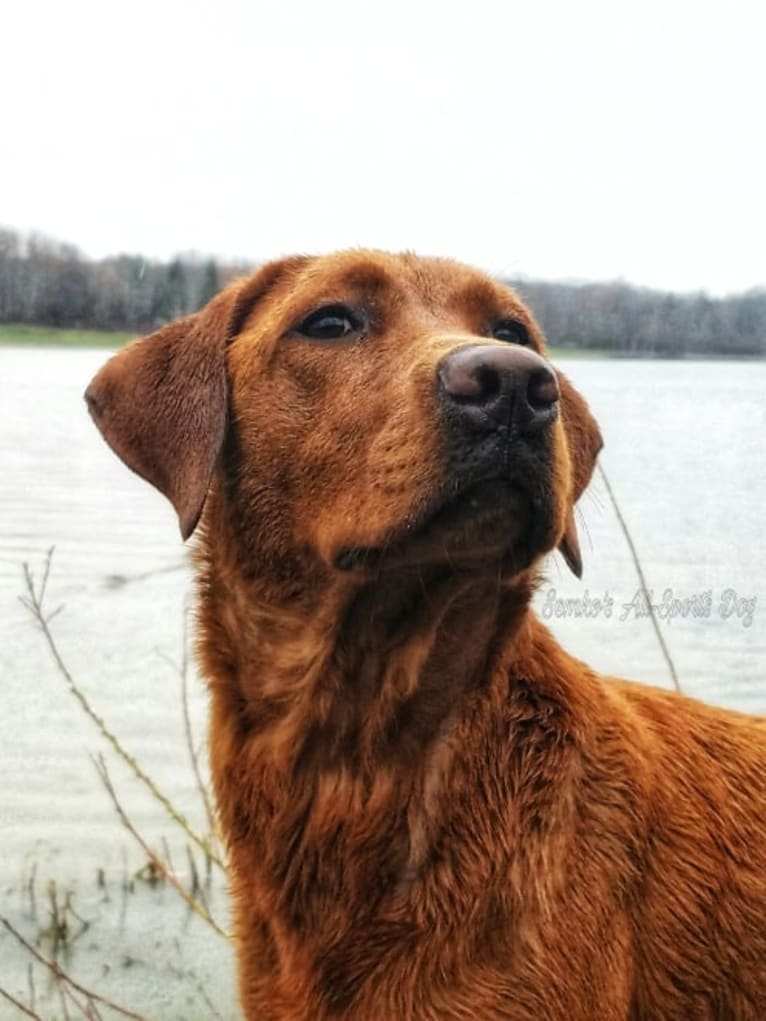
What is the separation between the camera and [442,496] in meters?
2.42

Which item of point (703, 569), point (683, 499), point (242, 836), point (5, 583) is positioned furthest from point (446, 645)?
point (5, 583)

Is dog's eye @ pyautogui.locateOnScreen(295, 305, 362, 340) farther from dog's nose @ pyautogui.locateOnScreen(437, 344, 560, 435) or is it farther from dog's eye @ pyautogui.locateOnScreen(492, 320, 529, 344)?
dog's nose @ pyautogui.locateOnScreen(437, 344, 560, 435)

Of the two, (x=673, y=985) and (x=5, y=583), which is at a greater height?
(x=673, y=985)

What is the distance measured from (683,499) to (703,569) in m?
1.22

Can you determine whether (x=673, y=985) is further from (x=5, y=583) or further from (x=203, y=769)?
(x=5, y=583)

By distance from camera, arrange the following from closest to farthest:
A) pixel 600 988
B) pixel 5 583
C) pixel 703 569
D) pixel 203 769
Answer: pixel 600 988 → pixel 203 769 → pixel 703 569 → pixel 5 583

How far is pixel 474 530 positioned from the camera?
8.09 feet

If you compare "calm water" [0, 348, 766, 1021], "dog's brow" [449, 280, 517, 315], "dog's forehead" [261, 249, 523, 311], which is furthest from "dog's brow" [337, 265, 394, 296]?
"calm water" [0, 348, 766, 1021]

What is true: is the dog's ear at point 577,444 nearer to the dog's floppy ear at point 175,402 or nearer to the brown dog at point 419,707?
the brown dog at point 419,707

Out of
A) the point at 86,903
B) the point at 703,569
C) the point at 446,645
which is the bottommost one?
the point at 86,903

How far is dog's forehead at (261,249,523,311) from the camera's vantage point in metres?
2.97

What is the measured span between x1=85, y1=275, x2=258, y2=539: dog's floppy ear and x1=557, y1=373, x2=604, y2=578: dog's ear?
85cm

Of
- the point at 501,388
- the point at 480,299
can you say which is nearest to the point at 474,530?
the point at 501,388

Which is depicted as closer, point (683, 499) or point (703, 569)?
point (703, 569)
